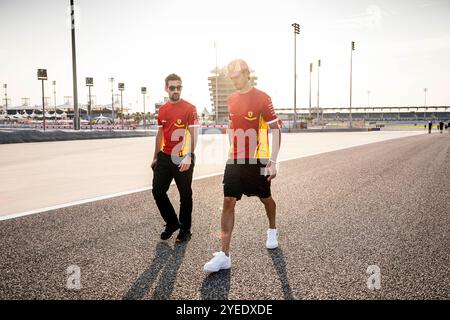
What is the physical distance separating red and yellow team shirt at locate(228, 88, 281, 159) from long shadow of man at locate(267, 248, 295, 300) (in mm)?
1034

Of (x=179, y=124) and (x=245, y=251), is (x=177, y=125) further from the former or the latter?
(x=245, y=251)

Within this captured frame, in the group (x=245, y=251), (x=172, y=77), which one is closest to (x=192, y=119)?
(x=172, y=77)

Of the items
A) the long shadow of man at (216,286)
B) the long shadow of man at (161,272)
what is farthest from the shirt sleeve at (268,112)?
the long shadow of man at (161,272)

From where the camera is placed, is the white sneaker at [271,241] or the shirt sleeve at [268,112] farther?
the white sneaker at [271,241]

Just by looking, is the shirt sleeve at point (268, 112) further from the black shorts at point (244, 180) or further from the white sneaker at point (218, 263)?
the white sneaker at point (218, 263)

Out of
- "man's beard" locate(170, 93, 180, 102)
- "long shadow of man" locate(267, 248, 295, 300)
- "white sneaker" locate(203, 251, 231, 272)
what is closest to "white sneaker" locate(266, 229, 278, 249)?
"long shadow of man" locate(267, 248, 295, 300)

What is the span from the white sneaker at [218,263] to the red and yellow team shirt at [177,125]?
1457mm

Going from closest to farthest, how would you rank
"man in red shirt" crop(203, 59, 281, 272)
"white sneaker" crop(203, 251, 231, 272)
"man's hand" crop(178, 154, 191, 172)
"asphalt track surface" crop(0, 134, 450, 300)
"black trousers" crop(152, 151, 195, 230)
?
"asphalt track surface" crop(0, 134, 450, 300), "white sneaker" crop(203, 251, 231, 272), "man in red shirt" crop(203, 59, 281, 272), "man's hand" crop(178, 154, 191, 172), "black trousers" crop(152, 151, 195, 230)

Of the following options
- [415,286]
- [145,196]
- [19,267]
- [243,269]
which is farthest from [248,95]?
[145,196]

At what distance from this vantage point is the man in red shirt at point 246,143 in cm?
372

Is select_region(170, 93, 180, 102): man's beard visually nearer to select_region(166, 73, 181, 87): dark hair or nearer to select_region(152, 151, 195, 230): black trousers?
select_region(166, 73, 181, 87): dark hair

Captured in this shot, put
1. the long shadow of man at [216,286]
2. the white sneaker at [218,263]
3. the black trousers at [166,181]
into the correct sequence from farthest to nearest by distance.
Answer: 1. the black trousers at [166,181]
2. the white sneaker at [218,263]
3. the long shadow of man at [216,286]

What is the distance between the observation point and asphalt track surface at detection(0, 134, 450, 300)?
313 centimetres

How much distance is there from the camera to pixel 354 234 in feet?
15.5
